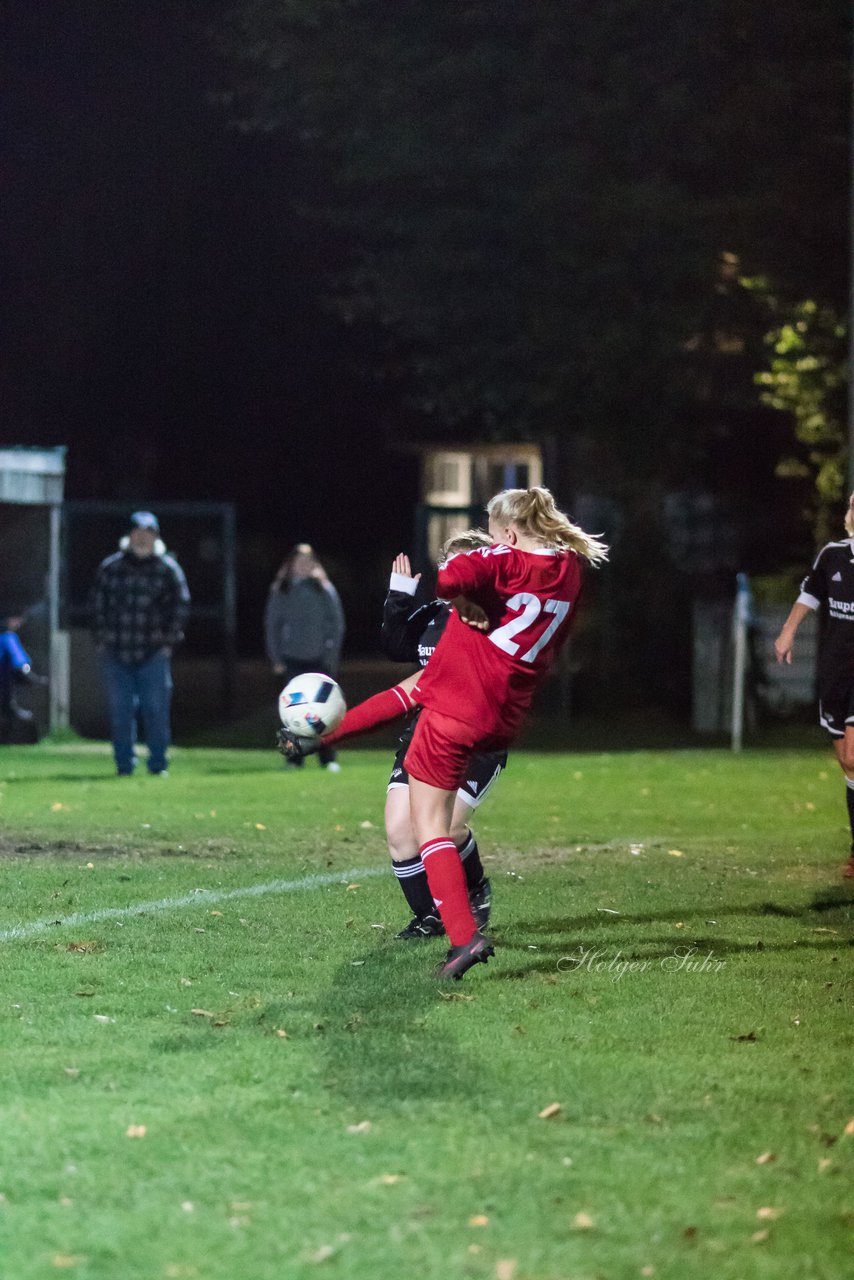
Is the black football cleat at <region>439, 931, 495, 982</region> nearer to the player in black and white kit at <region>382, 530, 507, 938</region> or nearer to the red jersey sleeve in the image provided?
the player in black and white kit at <region>382, 530, 507, 938</region>

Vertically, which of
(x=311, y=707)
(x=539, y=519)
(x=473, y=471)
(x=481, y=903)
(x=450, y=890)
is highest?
(x=473, y=471)

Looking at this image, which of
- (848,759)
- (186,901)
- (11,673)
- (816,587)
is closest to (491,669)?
(186,901)

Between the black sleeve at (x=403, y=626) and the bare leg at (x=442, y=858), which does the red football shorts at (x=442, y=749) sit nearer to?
the bare leg at (x=442, y=858)

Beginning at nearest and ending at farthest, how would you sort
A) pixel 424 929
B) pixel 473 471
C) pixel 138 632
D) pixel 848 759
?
1. pixel 424 929
2. pixel 848 759
3. pixel 138 632
4. pixel 473 471

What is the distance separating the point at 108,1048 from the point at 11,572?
49.8ft

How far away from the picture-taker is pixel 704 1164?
4969mm

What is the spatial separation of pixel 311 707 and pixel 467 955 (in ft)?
3.98

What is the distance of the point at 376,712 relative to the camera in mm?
8102

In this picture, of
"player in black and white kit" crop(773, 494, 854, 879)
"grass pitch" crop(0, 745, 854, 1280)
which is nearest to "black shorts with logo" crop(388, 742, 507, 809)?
"grass pitch" crop(0, 745, 854, 1280)

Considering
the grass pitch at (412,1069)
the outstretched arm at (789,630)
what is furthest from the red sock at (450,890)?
the outstretched arm at (789,630)

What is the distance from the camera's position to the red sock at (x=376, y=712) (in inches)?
318

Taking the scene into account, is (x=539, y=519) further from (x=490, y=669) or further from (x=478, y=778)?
(x=478, y=778)

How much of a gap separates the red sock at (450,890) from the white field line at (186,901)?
1.94 metres

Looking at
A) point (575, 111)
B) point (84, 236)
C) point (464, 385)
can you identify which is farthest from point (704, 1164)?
point (84, 236)
